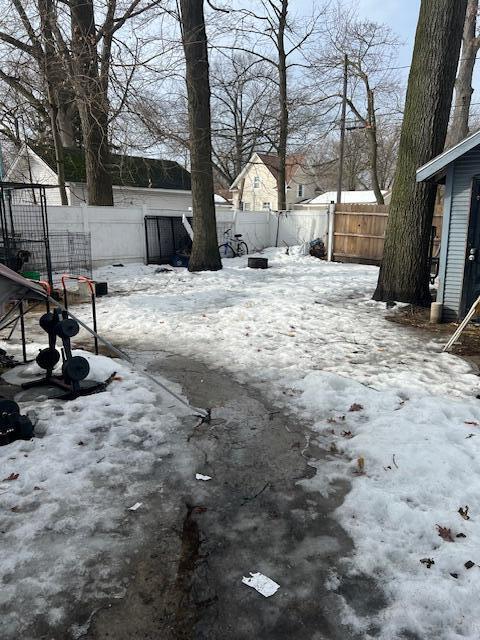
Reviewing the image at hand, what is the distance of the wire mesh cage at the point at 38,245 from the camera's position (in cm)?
942

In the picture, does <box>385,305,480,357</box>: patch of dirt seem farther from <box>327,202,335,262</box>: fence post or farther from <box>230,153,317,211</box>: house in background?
<box>230,153,317,211</box>: house in background

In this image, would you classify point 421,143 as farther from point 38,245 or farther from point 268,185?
point 268,185

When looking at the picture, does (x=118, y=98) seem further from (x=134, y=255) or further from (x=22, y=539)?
(x=22, y=539)

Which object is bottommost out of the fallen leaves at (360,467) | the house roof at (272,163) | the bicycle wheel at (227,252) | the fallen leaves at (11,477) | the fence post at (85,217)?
the fallen leaves at (360,467)

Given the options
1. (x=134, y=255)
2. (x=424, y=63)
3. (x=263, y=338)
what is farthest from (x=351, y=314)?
(x=134, y=255)

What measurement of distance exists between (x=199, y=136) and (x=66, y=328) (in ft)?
34.2

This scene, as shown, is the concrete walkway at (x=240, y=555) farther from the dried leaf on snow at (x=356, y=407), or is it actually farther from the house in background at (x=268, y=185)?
the house in background at (x=268, y=185)

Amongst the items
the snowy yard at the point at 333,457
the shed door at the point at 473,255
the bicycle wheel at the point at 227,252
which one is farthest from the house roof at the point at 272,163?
the snowy yard at the point at 333,457

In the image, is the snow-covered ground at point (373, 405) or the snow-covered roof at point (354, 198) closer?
the snow-covered ground at point (373, 405)

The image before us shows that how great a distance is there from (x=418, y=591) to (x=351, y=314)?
628cm

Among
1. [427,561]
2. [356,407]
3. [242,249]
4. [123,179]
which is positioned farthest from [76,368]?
[123,179]

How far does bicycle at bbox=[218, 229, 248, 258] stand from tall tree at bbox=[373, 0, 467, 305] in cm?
923

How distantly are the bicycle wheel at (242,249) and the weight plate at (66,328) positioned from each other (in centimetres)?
1407

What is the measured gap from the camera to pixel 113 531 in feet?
8.61
